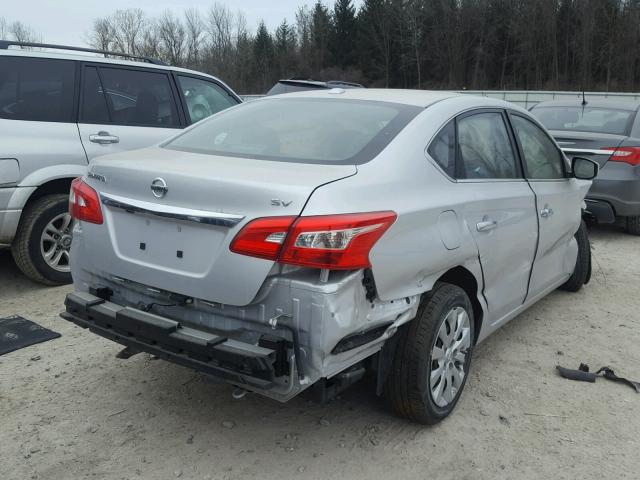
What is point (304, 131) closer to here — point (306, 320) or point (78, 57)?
point (306, 320)

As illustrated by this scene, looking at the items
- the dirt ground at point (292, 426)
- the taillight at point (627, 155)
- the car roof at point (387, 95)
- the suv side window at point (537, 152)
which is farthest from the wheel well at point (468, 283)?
the taillight at point (627, 155)

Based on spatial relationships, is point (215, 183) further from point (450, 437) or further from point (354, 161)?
point (450, 437)

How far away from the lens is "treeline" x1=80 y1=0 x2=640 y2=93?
54.1m

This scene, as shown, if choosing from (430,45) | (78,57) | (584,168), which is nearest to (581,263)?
(584,168)

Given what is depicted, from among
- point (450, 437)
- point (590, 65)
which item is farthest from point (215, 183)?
point (590, 65)

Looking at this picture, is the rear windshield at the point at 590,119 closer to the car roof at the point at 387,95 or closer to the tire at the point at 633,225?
the tire at the point at 633,225

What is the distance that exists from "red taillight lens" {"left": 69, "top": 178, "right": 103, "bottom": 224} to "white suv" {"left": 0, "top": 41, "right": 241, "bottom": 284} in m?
1.84

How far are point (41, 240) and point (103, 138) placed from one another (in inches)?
39.8

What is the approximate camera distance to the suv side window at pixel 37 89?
4750 millimetres

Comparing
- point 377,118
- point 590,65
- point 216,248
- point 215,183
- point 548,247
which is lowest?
point 548,247

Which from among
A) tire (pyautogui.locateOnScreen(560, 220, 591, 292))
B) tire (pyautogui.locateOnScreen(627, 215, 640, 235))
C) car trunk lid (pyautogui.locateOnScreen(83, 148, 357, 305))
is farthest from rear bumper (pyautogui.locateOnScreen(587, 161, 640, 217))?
car trunk lid (pyautogui.locateOnScreen(83, 148, 357, 305))

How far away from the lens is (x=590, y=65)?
2144 inches

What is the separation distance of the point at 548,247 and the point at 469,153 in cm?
127

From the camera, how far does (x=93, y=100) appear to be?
17.4ft
